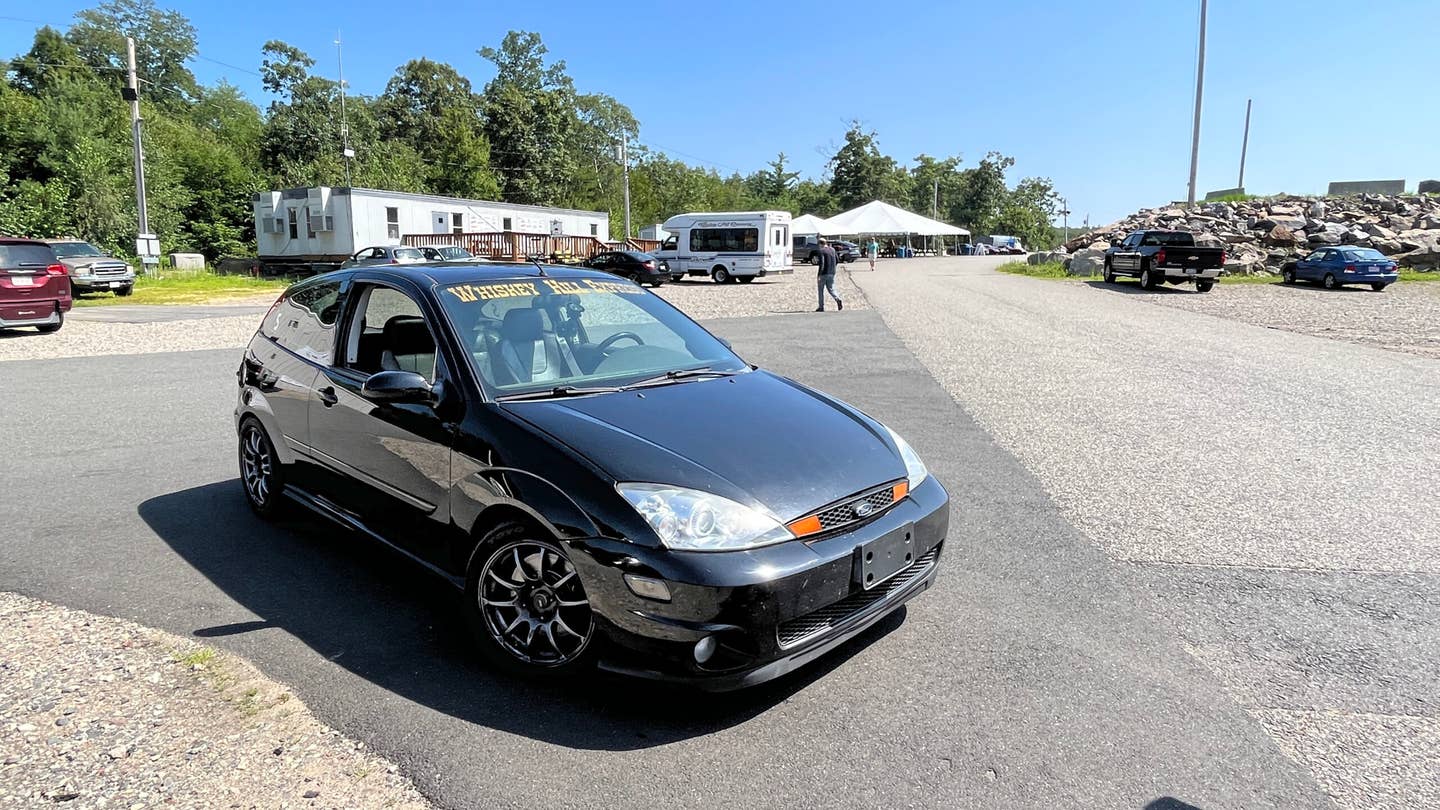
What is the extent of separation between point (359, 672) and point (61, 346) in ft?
46.1

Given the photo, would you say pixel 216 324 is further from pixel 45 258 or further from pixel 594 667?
pixel 594 667

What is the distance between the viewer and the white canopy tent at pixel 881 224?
59094mm

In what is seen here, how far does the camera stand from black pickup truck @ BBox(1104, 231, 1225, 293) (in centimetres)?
2614

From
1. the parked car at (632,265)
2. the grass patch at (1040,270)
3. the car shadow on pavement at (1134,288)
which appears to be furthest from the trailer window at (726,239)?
the grass patch at (1040,270)

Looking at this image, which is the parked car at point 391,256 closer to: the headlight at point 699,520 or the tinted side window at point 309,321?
the tinted side window at point 309,321

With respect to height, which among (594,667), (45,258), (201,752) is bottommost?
(201,752)

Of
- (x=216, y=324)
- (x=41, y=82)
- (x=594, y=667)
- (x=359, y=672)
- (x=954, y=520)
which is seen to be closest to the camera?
(x=594, y=667)

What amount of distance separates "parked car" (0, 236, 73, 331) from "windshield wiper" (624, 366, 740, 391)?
16033mm

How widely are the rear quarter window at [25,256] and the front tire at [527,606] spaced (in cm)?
1689

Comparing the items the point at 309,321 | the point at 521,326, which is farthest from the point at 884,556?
the point at 309,321

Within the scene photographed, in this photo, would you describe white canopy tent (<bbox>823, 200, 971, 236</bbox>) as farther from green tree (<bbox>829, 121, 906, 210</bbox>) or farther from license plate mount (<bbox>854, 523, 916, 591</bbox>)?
license plate mount (<bbox>854, 523, 916, 591</bbox>)

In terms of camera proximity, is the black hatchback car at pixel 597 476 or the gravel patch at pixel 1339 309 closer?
the black hatchback car at pixel 597 476

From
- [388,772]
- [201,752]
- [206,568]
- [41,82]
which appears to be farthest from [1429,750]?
[41,82]

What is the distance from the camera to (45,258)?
15906 mm
